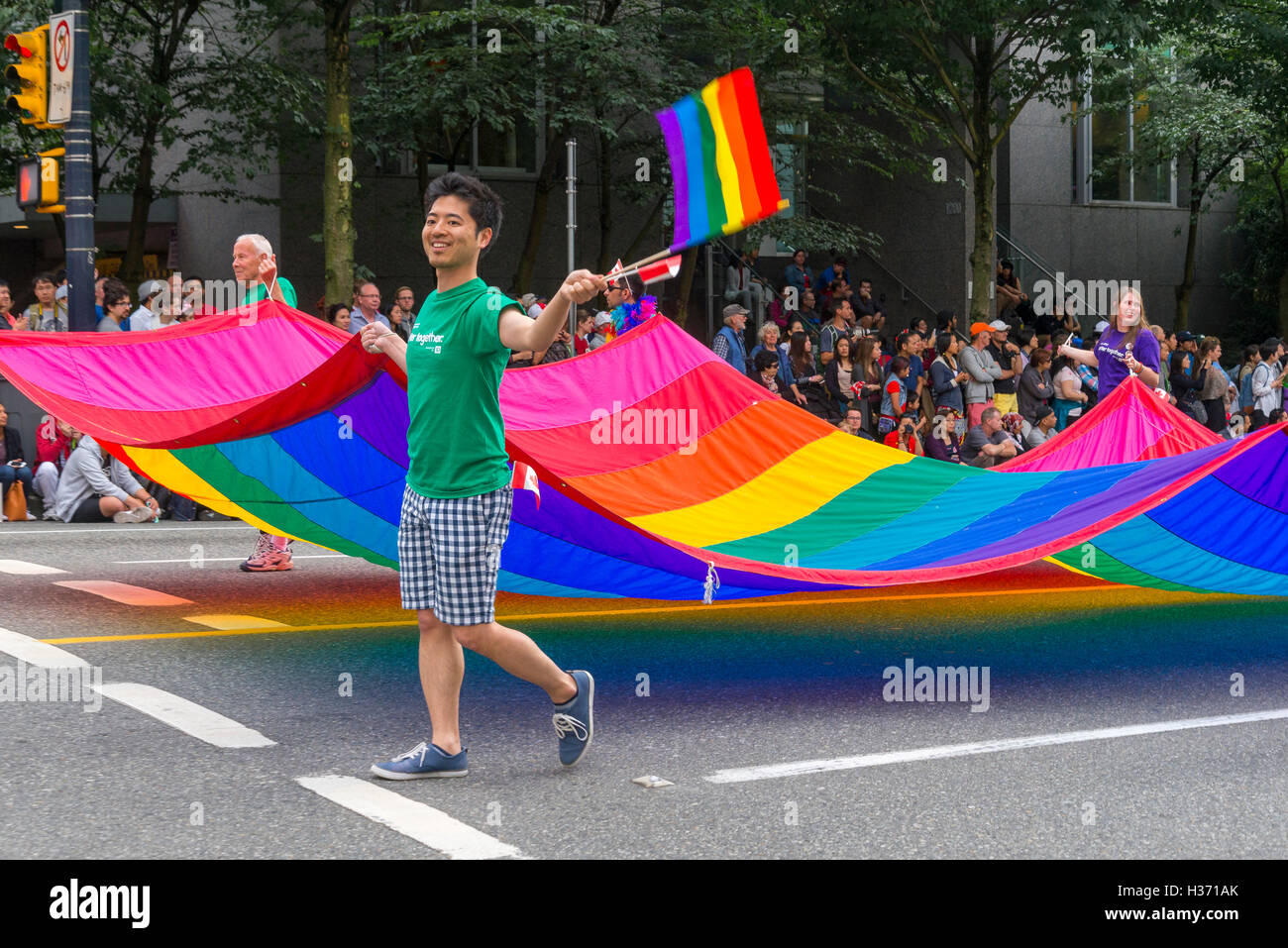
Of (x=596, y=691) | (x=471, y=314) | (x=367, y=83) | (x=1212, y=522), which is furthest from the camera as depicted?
(x=367, y=83)

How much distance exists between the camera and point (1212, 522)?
848 cm

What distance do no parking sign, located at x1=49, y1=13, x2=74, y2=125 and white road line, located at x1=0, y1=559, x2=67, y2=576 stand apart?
225 inches

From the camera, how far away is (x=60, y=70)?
14.5 metres

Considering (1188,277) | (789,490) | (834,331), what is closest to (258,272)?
(789,490)

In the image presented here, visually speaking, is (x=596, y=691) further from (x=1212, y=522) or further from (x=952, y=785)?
(x=1212, y=522)

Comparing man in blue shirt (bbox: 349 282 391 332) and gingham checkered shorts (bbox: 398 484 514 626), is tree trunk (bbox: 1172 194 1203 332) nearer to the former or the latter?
man in blue shirt (bbox: 349 282 391 332)

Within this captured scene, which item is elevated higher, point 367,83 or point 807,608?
point 367,83

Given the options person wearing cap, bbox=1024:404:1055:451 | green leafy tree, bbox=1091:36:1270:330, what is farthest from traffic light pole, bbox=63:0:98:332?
green leafy tree, bbox=1091:36:1270:330

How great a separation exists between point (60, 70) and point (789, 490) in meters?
9.47

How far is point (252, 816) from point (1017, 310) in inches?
979

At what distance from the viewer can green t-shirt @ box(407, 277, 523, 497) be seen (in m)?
5.29

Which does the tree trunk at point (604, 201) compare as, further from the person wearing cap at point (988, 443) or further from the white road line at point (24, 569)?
the white road line at point (24, 569)
